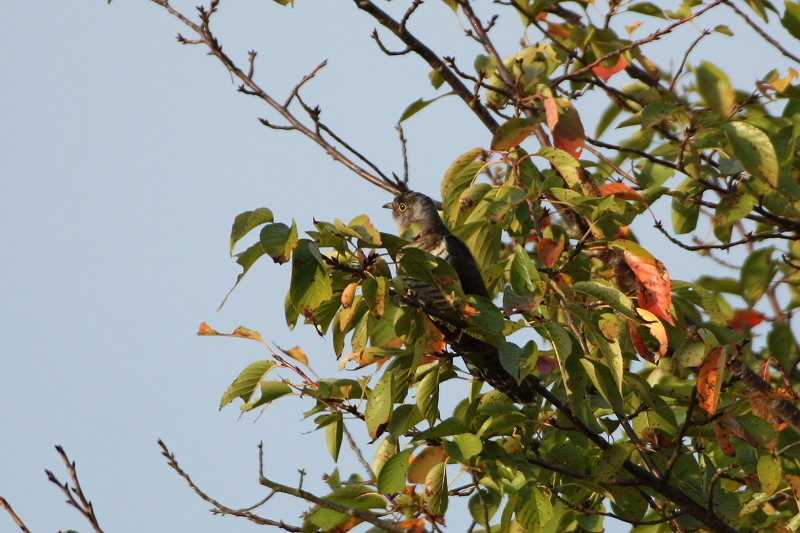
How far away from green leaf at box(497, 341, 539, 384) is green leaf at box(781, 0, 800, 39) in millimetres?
2186

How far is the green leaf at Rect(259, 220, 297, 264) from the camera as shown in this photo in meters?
2.43

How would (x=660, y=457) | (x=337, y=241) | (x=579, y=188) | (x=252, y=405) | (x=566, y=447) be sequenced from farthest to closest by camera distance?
(x=579, y=188), (x=660, y=457), (x=566, y=447), (x=252, y=405), (x=337, y=241)

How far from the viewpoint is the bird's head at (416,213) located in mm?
5801

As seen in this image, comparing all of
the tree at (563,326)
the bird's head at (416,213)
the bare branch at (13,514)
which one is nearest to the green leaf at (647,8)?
the tree at (563,326)

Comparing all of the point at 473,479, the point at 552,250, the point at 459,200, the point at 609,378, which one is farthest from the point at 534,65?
the point at 473,479

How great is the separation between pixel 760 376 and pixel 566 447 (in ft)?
4.07

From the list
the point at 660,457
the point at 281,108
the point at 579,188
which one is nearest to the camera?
the point at 660,457

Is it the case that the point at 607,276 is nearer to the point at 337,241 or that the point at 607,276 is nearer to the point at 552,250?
the point at 552,250

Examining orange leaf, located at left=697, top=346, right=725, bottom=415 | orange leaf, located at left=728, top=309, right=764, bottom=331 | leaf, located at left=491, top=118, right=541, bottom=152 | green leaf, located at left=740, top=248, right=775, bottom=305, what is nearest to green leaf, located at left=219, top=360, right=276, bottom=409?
leaf, located at left=491, top=118, right=541, bottom=152

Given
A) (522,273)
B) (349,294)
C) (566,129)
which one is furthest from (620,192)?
(349,294)

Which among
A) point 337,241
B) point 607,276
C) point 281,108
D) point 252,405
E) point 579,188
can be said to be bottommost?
point 252,405

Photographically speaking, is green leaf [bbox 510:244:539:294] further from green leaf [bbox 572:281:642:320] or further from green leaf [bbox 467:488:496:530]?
green leaf [bbox 467:488:496:530]

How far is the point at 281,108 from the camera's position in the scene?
14.9 ft

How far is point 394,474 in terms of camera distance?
9.59 ft
